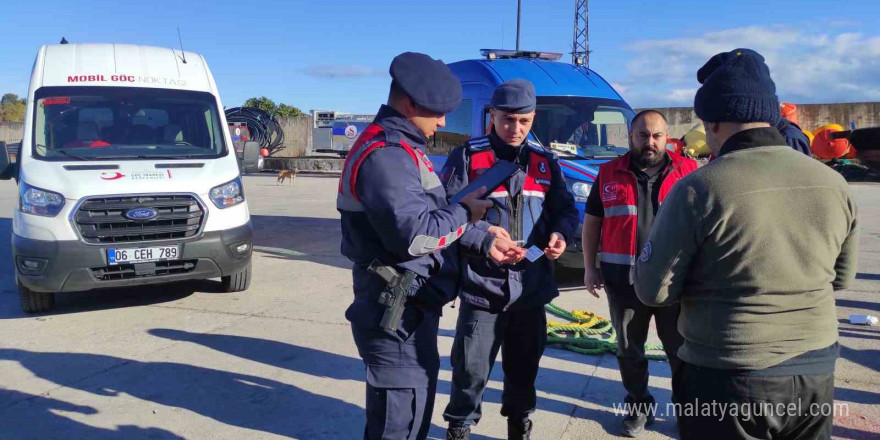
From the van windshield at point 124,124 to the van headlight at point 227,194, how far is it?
446 mm

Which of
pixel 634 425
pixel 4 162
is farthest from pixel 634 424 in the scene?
pixel 4 162

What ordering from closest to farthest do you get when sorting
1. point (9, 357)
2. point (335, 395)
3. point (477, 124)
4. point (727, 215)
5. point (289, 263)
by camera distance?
point (727, 215) < point (335, 395) < point (9, 357) < point (477, 124) < point (289, 263)

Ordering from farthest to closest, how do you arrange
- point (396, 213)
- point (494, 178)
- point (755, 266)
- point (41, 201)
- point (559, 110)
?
point (559, 110) < point (41, 201) < point (494, 178) < point (396, 213) < point (755, 266)

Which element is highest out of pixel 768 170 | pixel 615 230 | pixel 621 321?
pixel 768 170

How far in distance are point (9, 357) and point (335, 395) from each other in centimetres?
273

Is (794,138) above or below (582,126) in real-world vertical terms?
below

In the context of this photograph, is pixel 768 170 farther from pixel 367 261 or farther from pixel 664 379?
pixel 664 379

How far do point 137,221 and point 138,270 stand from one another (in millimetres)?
443

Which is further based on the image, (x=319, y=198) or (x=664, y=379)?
(x=319, y=198)

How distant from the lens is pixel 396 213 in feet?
7.63

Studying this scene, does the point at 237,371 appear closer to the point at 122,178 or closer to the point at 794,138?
the point at 122,178

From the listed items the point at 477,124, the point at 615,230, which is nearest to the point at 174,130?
the point at 477,124

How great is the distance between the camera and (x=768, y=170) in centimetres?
201

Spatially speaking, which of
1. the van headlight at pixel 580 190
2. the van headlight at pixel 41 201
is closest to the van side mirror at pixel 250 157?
the van headlight at pixel 41 201
